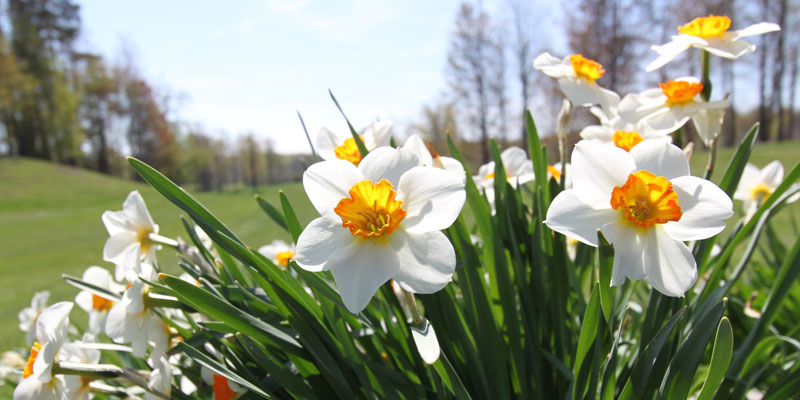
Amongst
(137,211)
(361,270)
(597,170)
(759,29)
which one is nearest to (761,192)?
(759,29)

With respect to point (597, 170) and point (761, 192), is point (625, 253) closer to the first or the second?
point (597, 170)

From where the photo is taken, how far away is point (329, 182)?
66 centimetres

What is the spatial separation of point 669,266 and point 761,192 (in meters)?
1.38

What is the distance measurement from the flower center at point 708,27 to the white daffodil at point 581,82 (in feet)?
0.67

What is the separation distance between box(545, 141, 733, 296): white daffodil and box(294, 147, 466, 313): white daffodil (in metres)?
0.16

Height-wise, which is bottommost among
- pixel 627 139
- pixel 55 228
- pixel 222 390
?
pixel 55 228

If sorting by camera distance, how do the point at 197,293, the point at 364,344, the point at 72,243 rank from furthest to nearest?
1. the point at 72,243
2. the point at 364,344
3. the point at 197,293

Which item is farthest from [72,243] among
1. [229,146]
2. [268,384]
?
[229,146]

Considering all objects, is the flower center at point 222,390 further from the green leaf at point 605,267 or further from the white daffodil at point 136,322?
the green leaf at point 605,267

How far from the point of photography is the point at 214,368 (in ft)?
2.33

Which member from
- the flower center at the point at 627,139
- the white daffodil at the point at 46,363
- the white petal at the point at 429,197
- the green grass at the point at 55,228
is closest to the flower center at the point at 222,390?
the white daffodil at the point at 46,363

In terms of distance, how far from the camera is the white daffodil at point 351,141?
90 cm

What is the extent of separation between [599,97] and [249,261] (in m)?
0.84

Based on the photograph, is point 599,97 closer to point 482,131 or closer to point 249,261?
point 249,261
